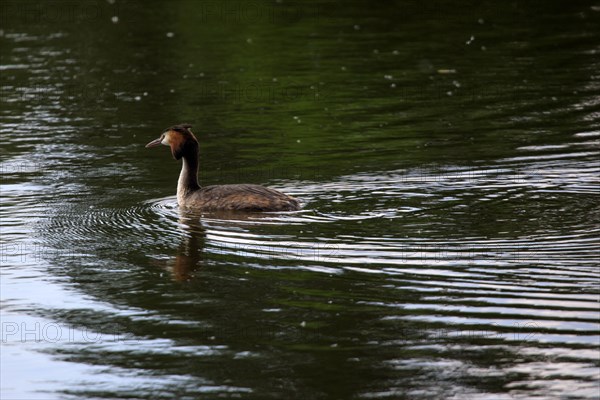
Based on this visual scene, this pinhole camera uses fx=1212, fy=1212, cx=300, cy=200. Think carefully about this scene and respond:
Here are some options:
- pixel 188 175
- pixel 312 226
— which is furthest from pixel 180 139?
pixel 312 226

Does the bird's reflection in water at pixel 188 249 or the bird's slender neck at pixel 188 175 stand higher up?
the bird's slender neck at pixel 188 175

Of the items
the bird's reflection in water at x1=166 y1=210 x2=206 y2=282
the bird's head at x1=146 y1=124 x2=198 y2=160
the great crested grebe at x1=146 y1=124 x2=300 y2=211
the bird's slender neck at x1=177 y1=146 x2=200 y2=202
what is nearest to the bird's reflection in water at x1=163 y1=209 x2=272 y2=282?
the bird's reflection in water at x1=166 y1=210 x2=206 y2=282

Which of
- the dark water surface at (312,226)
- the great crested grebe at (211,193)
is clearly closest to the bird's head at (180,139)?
the great crested grebe at (211,193)

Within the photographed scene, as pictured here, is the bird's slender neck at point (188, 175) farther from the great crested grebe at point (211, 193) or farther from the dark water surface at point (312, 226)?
the dark water surface at point (312, 226)

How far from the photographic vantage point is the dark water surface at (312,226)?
9.10 metres

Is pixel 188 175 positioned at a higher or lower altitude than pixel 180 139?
lower

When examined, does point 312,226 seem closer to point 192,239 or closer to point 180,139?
point 192,239

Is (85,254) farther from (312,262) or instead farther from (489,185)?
(489,185)

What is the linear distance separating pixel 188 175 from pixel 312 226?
244cm

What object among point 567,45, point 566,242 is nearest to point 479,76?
point 567,45

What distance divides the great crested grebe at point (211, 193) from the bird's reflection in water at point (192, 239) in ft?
0.36

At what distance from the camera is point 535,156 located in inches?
640

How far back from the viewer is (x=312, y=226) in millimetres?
12945

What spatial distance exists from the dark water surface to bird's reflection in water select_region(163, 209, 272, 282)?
0.05 metres
